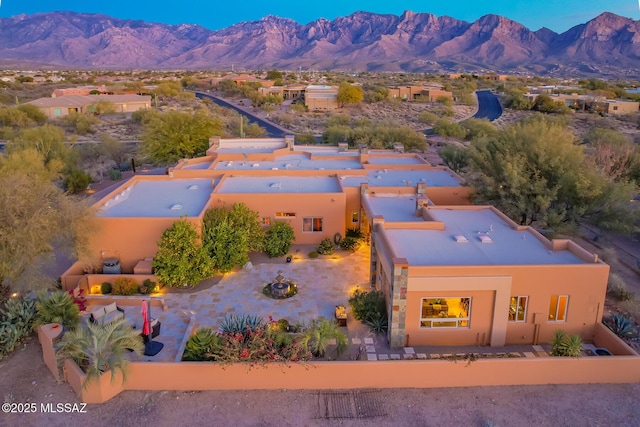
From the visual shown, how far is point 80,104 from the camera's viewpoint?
216 feet

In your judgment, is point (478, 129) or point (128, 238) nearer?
point (128, 238)

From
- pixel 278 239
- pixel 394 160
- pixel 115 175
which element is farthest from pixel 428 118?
pixel 278 239

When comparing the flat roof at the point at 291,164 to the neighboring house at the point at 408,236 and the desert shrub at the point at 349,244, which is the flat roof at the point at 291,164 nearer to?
the neighboring house at the point at 408,236

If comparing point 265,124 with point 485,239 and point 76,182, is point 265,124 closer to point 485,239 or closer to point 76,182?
point 76,182

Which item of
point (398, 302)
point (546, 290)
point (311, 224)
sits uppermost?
point (546, 290)

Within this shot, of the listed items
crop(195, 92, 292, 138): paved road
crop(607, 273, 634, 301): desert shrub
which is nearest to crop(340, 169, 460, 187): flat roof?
crop(607, 273, 634, 301): desert shrub

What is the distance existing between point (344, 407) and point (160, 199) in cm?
1436

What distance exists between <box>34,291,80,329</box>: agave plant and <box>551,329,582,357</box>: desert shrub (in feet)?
48.0

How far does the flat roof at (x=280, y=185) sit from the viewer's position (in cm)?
2392

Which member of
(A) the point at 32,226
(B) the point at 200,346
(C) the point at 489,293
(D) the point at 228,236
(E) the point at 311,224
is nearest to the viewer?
(B) the point at 200,346

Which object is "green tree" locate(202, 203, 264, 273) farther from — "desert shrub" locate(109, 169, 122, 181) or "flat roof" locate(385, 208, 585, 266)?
"desert shrub" locate(109, 169, 122, 181)

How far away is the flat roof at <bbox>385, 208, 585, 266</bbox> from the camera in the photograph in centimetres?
1545

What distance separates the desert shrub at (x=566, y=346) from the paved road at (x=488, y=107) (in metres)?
56.5

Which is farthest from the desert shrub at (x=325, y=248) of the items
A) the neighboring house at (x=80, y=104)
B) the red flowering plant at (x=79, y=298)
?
the neighboring house at (x=80, y=104)
